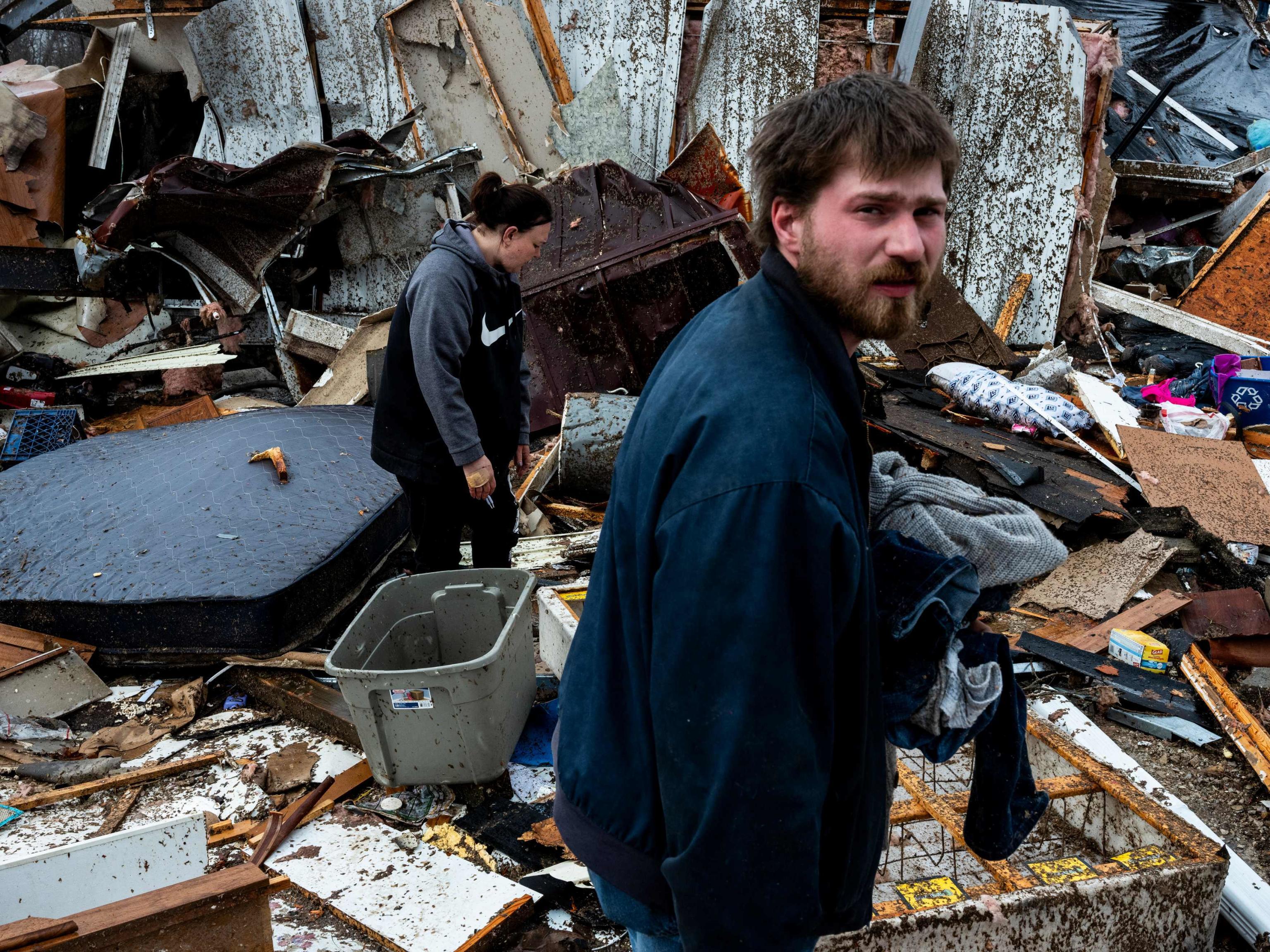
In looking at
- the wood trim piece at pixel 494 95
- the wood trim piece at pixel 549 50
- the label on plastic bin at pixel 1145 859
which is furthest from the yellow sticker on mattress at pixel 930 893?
the wood trim piece at pixel 549 50

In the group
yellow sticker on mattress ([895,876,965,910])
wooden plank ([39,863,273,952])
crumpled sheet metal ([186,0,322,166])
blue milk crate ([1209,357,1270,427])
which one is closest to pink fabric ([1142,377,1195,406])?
blue milk crate ([1209,357,1270,427])

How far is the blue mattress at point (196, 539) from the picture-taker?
3.29 meters

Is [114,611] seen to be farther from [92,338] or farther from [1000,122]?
[1000,122]

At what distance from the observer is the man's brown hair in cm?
111

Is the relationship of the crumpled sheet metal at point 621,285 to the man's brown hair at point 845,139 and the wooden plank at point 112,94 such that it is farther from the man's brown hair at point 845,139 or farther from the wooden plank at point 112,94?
the man's brown hair at point 845,139

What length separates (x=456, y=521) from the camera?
3443 mm

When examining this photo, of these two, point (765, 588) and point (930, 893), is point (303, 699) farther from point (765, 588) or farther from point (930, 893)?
point (765, 588)

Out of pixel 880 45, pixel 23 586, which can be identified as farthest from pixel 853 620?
pixel 880 45

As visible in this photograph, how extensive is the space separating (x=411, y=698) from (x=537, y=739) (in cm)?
59

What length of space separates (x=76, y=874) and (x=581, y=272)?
14.5 feet

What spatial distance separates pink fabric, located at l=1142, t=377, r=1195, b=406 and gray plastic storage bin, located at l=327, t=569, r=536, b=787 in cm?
495

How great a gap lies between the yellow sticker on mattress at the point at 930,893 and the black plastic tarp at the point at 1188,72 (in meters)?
9.76

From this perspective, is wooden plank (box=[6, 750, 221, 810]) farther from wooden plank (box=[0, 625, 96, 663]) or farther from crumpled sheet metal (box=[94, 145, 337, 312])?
crumpled sheet metal (box=[94, 145, 337, 312])

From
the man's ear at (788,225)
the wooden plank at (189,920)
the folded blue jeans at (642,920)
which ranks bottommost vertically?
the wooden plank at (189,920)
